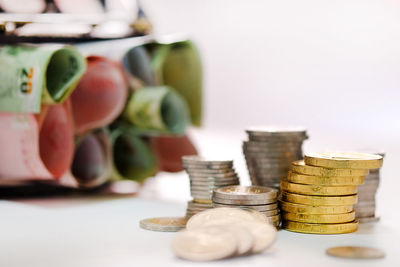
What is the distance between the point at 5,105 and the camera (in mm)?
1811

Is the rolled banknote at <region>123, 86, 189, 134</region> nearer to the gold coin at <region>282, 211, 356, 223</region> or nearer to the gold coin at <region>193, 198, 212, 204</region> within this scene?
the gold coin at <region>193, 198, 212, 204</region>

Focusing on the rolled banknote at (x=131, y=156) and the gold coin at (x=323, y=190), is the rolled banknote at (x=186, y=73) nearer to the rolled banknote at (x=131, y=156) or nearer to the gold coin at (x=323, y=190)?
the rolled banknote at (x=131, y=156)

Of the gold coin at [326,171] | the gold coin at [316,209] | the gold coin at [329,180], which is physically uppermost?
the gold coin at [326,171]

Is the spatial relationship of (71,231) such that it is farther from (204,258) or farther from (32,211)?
(204,258)

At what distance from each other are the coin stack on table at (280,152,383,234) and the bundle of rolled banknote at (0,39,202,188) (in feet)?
1.98

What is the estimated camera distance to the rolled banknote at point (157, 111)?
6.74ft

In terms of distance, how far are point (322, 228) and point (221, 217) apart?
26cm

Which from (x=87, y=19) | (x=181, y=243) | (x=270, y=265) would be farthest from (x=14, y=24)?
(x=270, y=265)

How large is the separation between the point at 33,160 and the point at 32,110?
0.14 m

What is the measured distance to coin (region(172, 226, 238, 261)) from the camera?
126cm

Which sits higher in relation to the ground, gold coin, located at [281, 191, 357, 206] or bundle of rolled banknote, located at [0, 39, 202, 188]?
bundle of rolled banknote, located at [0, 39, 202, 188]

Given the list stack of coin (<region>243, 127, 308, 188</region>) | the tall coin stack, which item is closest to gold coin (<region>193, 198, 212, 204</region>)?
the tall coin stack

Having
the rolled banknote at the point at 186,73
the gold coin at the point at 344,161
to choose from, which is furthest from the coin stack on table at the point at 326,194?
the rolled banknote at the point at 186,73

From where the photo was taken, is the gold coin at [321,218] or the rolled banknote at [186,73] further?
the rolled banknote at [186,73]
